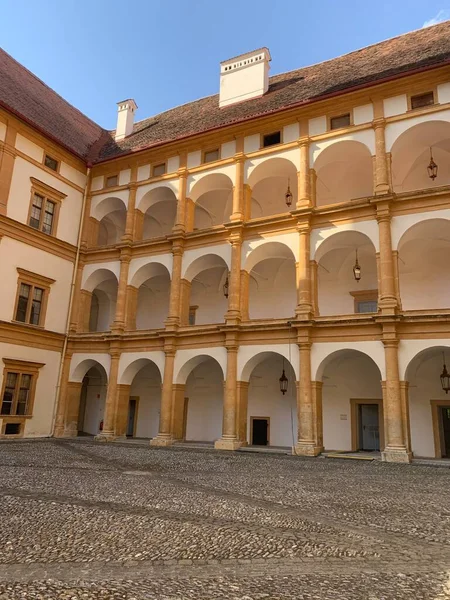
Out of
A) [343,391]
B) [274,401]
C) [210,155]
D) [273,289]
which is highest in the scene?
[210,155]

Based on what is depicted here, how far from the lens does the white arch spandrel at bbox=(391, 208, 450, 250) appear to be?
16078 mm

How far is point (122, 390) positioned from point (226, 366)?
5.50 metres

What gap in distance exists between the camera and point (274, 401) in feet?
67.0

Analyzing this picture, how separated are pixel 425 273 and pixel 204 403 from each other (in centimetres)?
1154

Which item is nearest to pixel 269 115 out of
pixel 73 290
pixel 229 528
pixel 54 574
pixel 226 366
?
pixel 226 366

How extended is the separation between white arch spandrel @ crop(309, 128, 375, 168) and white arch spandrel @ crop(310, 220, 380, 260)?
9.63ft

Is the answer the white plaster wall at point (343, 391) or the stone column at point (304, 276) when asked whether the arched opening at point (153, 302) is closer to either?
the stone column at point (304, 276)

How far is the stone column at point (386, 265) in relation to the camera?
51.1 ft

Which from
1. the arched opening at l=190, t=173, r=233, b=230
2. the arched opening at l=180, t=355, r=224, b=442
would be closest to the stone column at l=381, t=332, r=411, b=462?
the arched opening at l=180, t=355, r=224, b=442

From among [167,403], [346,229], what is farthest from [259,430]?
[346,229]

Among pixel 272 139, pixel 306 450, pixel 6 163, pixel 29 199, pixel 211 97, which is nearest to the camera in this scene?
pixel 306 450

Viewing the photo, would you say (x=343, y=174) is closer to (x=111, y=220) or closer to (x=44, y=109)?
(x=111, y=220)

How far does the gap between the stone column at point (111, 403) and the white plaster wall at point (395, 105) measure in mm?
15103

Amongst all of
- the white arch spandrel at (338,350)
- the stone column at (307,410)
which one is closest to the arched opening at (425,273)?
the white arch spandrel at (338,350)
